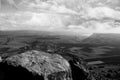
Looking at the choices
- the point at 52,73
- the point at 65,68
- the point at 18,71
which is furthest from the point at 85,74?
the point at 18,71

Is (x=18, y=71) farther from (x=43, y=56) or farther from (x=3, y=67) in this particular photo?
(x=43, y=56)

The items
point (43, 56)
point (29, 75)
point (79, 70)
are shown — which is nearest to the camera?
point (29, 75)

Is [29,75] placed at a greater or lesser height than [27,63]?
lesser

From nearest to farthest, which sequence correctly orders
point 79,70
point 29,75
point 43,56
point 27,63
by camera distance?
1. point 29,75
2. point 27,63
3. point 43,56
4. point 79,70

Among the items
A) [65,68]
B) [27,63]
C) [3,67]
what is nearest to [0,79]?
[3,67]

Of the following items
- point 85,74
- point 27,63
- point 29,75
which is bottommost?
point 85,74

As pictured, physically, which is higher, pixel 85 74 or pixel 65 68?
pixel 65 68

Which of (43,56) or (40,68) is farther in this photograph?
(43,56)

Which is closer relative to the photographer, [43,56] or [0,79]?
[0,79]

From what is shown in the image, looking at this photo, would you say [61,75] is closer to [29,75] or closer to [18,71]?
[29,75]
